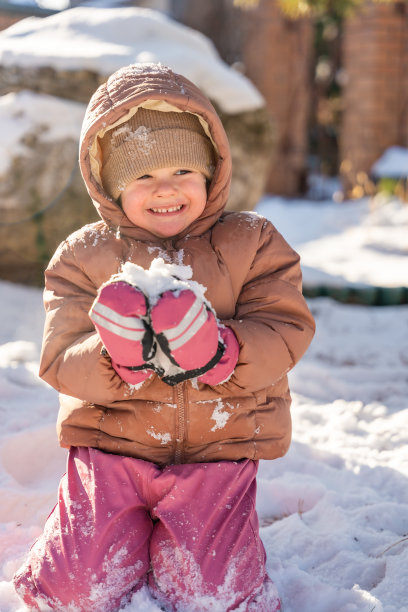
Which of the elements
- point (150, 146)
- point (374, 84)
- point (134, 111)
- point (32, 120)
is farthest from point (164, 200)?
point (374, 84)

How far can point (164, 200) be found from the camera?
1598mm

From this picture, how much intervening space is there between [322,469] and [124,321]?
3.55ft

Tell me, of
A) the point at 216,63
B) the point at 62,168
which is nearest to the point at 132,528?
the point at 62,168

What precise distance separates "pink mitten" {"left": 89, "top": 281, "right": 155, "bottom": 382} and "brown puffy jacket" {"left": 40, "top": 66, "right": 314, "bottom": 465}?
144 millimetres

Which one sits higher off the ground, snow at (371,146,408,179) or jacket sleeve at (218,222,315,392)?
jacket sleeve at (218,222,315,392)

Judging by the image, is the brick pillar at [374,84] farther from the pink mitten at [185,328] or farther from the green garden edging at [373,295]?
the pink mitten at [185,328]

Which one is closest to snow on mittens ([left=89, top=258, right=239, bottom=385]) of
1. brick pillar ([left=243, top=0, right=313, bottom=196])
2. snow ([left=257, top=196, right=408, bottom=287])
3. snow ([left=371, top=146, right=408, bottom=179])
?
snow ([left=257, top=196, right=408, bottom=287])

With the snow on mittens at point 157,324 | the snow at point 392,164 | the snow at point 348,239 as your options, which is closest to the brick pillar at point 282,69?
the snow at point 348,239

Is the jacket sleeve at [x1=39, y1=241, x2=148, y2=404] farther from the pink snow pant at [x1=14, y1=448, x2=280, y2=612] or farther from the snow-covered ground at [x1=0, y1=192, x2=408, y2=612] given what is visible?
the snow-covered ground at [x1=0, y1=192, x2=408, y2=612]

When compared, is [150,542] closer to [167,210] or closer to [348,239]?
[167,210]

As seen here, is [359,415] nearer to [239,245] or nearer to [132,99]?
[239,245]

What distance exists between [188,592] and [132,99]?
3.71 feet

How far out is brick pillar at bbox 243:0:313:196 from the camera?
9.16 metres

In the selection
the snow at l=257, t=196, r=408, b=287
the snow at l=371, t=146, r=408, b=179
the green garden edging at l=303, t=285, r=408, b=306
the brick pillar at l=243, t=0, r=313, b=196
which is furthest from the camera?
the brick pillar at l=243, t=0, r=313, b=196
